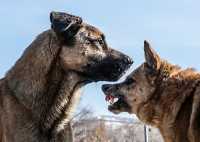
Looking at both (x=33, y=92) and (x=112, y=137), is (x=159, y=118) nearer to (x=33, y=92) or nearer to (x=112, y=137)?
(x=33, y=92)

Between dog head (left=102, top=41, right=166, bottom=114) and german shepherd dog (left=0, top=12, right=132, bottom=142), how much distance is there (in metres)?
1.07

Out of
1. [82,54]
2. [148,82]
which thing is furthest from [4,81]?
[148,82]

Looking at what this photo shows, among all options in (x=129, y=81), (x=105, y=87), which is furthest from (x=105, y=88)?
(x=129, y=81)

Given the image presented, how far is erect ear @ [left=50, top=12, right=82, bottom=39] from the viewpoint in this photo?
38.6ft

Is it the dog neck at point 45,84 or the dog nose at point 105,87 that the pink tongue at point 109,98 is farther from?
the dog neck at point 45,84

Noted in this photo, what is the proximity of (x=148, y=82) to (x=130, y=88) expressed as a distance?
1.88 ft

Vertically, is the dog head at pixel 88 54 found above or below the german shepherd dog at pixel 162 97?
above

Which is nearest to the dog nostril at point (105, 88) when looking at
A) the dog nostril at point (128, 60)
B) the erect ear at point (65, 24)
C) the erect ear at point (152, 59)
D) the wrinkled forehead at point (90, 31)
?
the erect ear at point (152, 59)

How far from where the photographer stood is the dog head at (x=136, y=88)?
13102 millimetres

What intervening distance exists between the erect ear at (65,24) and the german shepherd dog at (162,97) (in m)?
1.37

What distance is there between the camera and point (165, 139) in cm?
1248

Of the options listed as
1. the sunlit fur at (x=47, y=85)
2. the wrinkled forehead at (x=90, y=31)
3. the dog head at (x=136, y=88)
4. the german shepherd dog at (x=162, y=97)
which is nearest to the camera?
the sunlit fur at (x=47, y=85)

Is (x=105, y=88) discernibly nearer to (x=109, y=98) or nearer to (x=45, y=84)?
(x=109, y=98)

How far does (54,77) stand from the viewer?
11.8 metres
